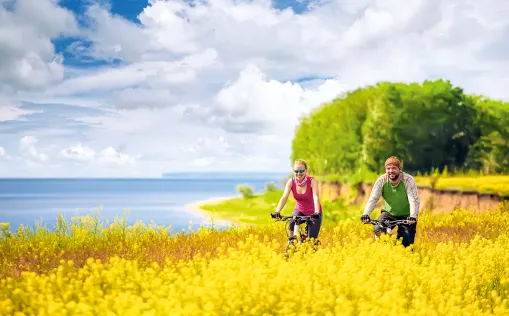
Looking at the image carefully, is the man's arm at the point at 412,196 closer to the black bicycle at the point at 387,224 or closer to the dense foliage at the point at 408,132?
the black bicycle at the point at 387,224

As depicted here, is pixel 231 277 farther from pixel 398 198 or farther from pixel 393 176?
pixel 398 198

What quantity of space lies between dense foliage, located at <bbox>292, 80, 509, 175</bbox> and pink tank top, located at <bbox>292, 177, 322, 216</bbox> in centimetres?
2997

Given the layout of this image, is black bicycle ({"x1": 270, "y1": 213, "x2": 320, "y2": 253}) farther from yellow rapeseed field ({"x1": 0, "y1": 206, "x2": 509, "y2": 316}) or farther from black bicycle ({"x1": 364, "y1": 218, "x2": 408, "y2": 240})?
black bicycle ({"x1": 364, "y1": 218, "x2": 408, "y2": 240})

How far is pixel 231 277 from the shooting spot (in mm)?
6707

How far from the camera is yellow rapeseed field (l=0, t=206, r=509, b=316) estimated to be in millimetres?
6277

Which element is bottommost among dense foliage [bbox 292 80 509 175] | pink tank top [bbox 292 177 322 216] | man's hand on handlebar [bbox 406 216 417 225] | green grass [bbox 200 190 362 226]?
green grass [bbox 200 190 362 226]

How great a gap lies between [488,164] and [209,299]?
40.7 meters

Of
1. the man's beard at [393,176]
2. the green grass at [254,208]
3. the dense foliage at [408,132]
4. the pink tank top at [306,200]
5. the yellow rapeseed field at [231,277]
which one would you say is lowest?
the green grass at [254,208]

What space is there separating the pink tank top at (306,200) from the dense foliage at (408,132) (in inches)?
1180

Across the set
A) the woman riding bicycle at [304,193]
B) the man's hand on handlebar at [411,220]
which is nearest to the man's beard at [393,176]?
the man's hand on handlebar at [411,220]

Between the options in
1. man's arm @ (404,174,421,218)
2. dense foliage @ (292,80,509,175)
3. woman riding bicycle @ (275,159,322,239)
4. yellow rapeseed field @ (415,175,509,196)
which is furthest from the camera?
dense foliage @ (292,80,509,175)

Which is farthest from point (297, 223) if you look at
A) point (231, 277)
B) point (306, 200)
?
point (231, 277)

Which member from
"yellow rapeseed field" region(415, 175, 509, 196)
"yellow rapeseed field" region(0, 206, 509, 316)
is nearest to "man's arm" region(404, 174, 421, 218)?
"yellow rapeseed field" region(0, 206, 509, 316)

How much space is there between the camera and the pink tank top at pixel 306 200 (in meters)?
10.0
